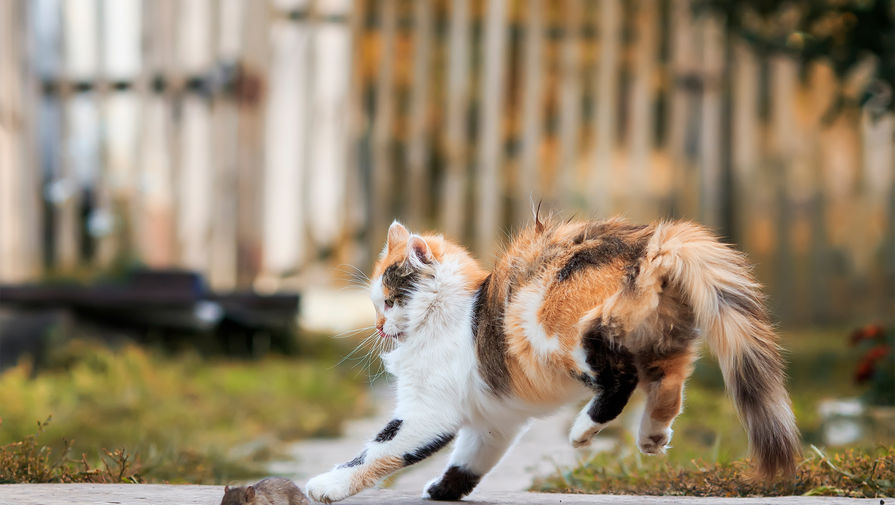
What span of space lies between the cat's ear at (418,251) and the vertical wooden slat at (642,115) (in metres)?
5.28

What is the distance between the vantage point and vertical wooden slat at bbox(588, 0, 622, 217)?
8102 millimetres

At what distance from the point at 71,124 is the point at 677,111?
15.3 ft

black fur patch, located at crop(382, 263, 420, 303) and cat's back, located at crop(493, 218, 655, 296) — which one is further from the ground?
cat's back, located at crop(493, 218, 655, 296)

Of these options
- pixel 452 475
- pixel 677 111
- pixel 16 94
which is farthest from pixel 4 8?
pixel 452 475

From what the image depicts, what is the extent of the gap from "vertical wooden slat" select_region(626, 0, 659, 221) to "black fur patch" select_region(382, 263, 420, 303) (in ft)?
17.4

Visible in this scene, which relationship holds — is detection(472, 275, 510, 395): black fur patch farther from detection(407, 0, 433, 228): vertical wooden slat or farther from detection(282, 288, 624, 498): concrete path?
detection(407, 0, 433, 228): vertical wooden slat

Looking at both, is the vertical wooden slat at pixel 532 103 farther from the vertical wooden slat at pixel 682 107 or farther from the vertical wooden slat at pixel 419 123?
the vertical wooden slat at pixel 682 107

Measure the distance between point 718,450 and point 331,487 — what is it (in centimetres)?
167

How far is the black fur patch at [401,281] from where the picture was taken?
303 centimetres

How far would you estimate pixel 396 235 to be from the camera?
10.6ft

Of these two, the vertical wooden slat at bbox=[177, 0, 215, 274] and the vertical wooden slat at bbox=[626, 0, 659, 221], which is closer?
the vertical wooden slat at bbox=[177, 0, 215, 274]

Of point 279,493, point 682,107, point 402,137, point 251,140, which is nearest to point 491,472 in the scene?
point 279,493

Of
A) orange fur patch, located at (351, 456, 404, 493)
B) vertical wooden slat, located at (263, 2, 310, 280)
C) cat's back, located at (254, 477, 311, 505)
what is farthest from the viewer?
vertical wooden slat, located at (263, 2, 310, 280)

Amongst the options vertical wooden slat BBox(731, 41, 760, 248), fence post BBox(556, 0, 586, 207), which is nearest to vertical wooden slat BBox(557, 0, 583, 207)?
fence post BBox(556, 0, 586, 207)
